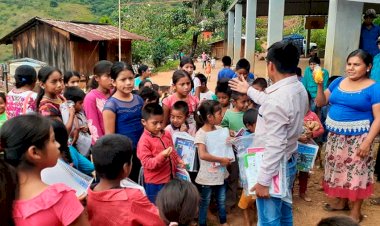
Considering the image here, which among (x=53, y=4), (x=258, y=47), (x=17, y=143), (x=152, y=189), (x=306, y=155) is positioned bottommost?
(x=152, y=189)

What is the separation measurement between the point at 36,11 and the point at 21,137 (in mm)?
52076

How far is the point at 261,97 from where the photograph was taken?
2.76 meters

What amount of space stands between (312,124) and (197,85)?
6.76 ft

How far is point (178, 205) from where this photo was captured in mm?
2094

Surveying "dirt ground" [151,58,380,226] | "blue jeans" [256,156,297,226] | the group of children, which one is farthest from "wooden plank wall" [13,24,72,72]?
"blue jeans" [256,156,297,226]

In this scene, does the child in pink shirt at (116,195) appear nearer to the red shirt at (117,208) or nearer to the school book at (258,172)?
the red shirt at (117,208)

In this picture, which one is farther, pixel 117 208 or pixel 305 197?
pixel 305 197

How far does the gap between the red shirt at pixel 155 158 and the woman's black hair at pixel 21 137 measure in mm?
1348

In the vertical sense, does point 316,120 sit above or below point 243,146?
above

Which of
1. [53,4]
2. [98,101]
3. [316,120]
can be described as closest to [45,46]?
[98,101]

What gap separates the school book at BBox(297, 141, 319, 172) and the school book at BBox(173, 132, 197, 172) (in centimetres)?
101

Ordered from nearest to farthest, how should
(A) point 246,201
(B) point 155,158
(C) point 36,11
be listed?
(B) point 155,158, (A) point 246,201, (C) point 36,11

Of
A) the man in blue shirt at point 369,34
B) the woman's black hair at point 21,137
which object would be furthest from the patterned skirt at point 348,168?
the man in blue shirt at point 369,34

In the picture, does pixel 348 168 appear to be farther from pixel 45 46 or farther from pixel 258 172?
pixel 45 46
